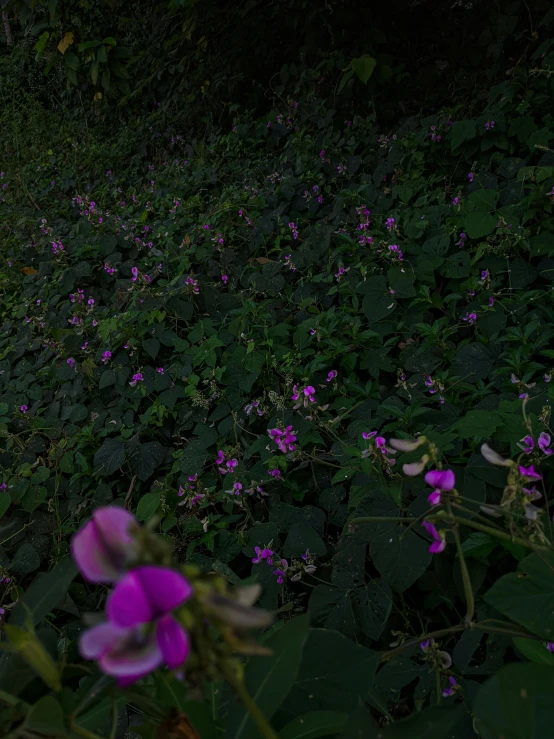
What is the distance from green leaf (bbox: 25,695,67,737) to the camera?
450 millimetres

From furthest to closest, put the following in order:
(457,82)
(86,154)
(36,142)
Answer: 1. (36,142)
2. (86,154)
3. (457,82)

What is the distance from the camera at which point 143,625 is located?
33 cm

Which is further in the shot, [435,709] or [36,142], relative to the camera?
[36,142]

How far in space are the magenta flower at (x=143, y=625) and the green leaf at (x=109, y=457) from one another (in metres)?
2.11

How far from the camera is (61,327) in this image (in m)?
3.52

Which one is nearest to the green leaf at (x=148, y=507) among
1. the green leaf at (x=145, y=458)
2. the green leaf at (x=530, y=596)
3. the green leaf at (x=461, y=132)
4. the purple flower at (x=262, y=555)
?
the green leaf at (x=145, y=458)

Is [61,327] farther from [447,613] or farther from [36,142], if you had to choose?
[36,142]

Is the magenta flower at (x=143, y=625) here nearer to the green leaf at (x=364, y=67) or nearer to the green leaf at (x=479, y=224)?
the green leaf at (x=479, y=224)

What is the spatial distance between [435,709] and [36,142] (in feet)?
27.5

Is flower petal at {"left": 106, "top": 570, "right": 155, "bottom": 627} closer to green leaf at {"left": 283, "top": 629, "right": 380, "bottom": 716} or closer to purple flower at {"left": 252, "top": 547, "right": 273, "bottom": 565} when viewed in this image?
green leaf at {"left": 283, "top": 629, "right": 380, "bottom": 716}

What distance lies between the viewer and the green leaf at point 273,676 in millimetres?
555

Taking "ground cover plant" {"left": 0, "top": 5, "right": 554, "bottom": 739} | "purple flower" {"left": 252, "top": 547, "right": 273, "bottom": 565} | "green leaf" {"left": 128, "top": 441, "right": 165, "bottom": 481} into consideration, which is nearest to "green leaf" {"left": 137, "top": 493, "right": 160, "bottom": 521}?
"ground cover plant" {"left": 0, "top": 5, "right": 554, "bottom": 739}

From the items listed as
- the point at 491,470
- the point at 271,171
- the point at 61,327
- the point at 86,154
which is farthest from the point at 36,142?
the point at 491,470

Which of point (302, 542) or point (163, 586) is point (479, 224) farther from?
point (163, 586)
